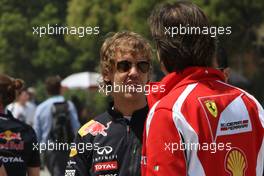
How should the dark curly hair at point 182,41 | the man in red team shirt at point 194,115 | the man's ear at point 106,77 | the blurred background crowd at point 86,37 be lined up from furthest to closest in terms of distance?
the blurred background crowd at point 86,37, the man's ear at point 106,77, the dark curly hair at point 182,41, the man in red team shirt at point 194,115

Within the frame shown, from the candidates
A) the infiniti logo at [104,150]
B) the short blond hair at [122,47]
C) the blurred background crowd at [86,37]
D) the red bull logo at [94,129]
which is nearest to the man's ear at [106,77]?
the short blond hair at [122,47]

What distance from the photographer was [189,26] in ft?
9.32

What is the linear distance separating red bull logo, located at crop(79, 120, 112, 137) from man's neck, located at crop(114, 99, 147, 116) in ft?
0.37

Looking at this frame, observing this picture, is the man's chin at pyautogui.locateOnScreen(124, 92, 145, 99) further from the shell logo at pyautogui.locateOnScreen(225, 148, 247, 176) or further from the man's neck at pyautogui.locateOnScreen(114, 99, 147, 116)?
the shell logo at pyautogui.locateOnScreen(225, 148, 247, 176)

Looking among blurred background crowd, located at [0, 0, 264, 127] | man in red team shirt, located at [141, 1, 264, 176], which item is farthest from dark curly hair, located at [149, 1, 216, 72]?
blurred background crowd, located at [0, 0, 264, 127]

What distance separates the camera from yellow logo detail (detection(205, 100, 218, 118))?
2.73 metres

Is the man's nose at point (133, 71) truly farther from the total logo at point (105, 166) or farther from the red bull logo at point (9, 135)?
the red bull logo at point (9, 135)

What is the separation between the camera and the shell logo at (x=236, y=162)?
2756mm

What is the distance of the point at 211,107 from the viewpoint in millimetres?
2740

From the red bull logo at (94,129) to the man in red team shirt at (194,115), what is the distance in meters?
0.99

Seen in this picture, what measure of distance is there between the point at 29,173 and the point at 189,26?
2735 mm

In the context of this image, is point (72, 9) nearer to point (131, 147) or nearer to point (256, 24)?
point (256, 24)

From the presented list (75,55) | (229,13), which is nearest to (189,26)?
(229,13)

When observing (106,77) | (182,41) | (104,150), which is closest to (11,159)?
(106,77)
